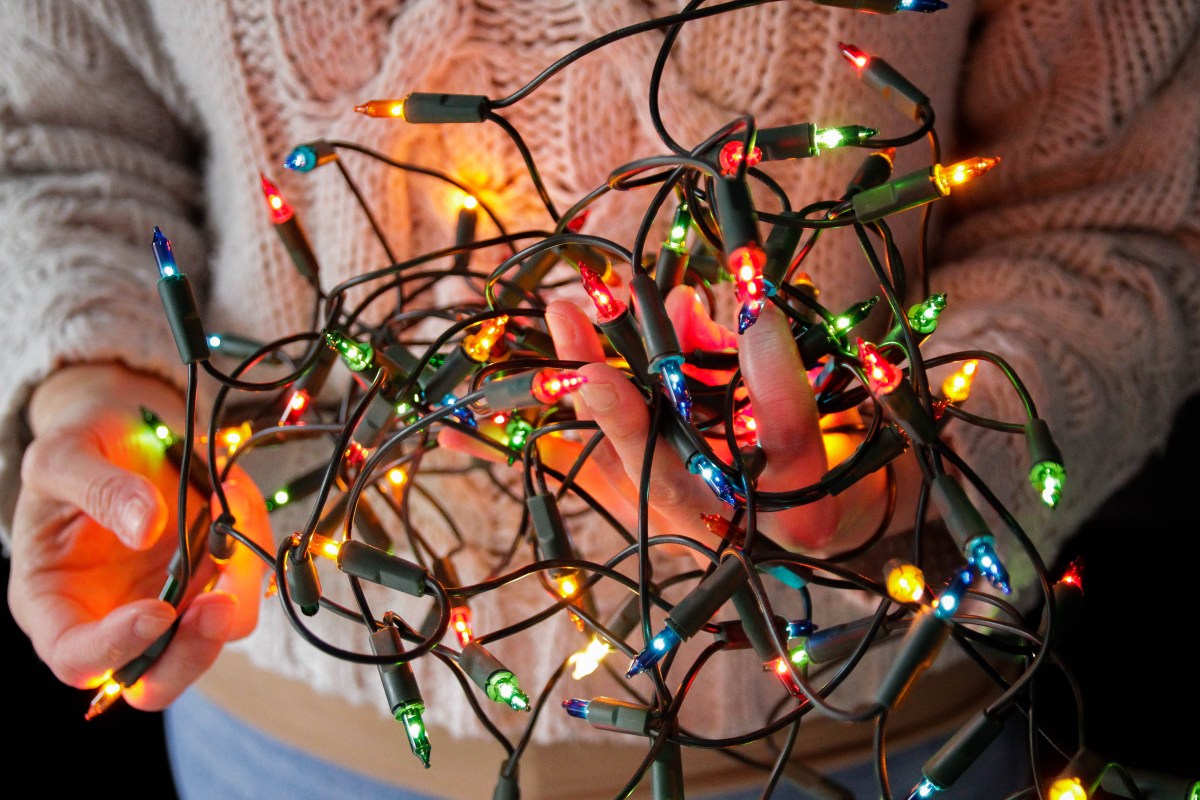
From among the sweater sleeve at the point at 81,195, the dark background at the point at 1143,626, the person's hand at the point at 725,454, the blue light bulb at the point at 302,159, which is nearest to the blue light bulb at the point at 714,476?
the person's hand at the point at 725,454

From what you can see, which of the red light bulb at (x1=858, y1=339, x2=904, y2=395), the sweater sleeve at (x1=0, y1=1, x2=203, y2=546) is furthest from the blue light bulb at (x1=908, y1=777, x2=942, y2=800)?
the sweater sleeve at (x1=0, y1=1, x2=203, y2=546)

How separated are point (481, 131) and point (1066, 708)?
0.74 m

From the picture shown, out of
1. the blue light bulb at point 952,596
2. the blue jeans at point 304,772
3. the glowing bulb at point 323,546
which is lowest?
the blue jeans at point 304,772

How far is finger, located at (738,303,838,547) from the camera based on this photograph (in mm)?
324

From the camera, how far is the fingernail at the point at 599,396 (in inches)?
12.3

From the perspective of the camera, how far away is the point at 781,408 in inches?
13.0

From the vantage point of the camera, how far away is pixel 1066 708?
2.62ft

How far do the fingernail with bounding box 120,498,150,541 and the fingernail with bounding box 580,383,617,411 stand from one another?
0.77 ft

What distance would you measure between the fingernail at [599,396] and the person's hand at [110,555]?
0.20 m

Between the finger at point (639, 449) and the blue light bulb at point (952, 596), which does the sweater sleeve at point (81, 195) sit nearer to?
the finger at point (639, 449)

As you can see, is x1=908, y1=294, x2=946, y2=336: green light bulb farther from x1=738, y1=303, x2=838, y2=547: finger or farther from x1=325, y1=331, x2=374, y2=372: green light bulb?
x1=325, y1=331, x2=374, y2=372: green light bulb

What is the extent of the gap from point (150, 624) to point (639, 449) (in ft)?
0.79

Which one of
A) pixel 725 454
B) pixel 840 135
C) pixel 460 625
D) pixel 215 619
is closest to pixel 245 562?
pixel 215 619

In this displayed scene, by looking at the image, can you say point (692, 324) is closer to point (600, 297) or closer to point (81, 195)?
point (600, 297)
